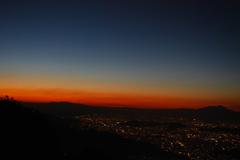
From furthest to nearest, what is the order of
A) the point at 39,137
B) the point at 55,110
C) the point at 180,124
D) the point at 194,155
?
the point at 180,124, the point at 55,110, the point at 194,155, the point at 39,137

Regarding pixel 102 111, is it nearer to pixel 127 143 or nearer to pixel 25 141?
pixel 127 143

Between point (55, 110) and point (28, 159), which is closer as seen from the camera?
point (28, 159)

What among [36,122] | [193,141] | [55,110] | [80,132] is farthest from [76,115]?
[36,122]

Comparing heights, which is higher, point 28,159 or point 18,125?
point 18,125

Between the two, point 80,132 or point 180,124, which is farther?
point 180,124

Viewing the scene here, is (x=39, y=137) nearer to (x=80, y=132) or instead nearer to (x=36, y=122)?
(x=36, y=122)

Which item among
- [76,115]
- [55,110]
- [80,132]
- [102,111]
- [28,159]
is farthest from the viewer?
[102,111]

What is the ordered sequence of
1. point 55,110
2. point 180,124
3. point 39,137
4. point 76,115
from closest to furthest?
1. point 39,137
2. point 55,110
3. point 76,115
4. point 180,124

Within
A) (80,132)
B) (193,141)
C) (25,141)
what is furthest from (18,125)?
(193,141)

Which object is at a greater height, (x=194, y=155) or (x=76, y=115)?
(x=76, y=115)
